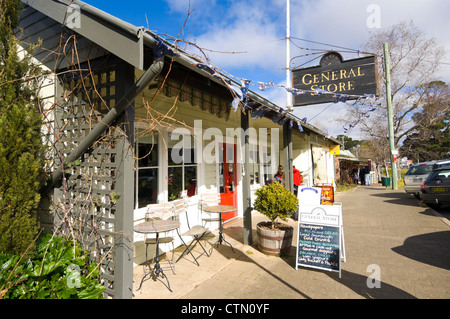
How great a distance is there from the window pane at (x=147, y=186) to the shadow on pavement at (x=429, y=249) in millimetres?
4666

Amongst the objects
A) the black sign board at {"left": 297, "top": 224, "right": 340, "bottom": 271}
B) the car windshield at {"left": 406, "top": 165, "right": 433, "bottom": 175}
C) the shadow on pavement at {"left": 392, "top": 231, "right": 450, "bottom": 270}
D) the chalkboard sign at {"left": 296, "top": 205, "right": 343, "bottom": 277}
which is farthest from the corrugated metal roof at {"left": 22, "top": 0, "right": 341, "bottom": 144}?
the car windshield at {"left": 406, "top": 165, "right": 433, "bottom": 175}

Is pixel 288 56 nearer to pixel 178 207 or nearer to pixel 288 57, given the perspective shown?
pixel 288 57

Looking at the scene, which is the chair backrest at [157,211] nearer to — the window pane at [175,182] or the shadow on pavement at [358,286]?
the window pane at [175,182]

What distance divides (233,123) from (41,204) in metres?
4.81

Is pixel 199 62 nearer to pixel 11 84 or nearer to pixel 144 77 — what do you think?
pixel 144 77

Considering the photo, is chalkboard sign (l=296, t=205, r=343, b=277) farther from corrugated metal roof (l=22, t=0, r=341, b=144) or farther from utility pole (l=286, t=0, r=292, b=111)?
utility pole (l=286, t=0, r=292, b=111)

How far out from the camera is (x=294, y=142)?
11.2 meters

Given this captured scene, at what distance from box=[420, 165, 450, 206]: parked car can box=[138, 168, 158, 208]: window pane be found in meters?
9.20

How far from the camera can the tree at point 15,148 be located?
2373mm

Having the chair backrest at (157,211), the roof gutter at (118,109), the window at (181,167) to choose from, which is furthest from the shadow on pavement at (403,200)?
the roof gutter at (118,109)

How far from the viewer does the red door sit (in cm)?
660

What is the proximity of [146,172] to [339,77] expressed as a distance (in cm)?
488

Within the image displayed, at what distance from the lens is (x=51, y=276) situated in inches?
96.8

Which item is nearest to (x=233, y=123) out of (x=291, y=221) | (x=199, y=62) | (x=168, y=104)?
(x=168, y=104)
